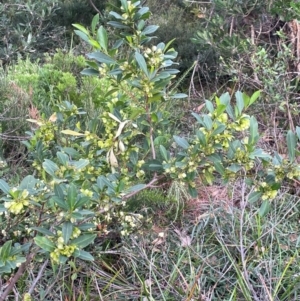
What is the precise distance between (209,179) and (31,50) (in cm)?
301

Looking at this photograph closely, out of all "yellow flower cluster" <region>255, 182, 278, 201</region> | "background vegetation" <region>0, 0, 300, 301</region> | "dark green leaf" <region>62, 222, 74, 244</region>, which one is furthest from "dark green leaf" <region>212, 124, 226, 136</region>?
"dark green leaf" <region>62, 222, 74, 244</region>

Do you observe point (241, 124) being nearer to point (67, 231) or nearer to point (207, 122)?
point (207, 122)

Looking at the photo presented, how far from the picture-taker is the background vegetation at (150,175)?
162 cm

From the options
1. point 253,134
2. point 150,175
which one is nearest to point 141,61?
point 253,134

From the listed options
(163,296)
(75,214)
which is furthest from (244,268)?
(75,214)

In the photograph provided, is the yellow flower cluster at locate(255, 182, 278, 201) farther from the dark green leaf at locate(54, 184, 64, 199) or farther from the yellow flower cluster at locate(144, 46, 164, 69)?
the dark green leaf at locate(54, 184, 64, 199)

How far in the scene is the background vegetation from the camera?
1.62 m

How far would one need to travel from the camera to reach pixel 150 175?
103 inches

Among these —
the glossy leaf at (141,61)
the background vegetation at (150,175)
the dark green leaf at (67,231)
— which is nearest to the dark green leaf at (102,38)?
the background vegetation at (150,175)

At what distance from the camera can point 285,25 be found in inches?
148

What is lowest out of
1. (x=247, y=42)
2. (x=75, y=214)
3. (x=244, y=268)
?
(x=244, y=268)

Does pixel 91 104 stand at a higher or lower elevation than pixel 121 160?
lower

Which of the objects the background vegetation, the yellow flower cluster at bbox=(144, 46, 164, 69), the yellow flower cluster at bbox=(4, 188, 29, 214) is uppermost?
the yellow flower cluster at bbox=(144, 46, 164, 69)

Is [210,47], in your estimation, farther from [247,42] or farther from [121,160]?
[121,160]
